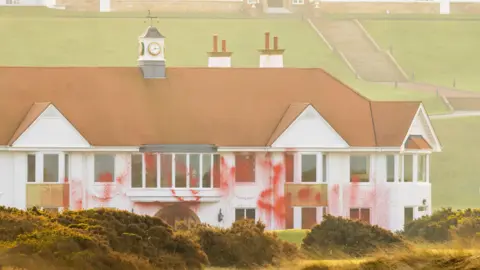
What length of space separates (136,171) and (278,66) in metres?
14.1

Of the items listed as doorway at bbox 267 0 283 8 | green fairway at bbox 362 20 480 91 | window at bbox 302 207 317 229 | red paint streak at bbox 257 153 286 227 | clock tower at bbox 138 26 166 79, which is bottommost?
window at bbox 302 207 317 229

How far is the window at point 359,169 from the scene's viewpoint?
74438 mm

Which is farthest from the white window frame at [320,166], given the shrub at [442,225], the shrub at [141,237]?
the shrub at [141,237]

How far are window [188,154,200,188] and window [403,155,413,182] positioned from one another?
7.51 m

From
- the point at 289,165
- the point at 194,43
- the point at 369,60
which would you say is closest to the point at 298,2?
the point at 194,43

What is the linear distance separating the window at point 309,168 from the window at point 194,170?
12.3 feet

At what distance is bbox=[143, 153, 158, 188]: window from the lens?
239ft

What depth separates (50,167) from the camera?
72.8 m

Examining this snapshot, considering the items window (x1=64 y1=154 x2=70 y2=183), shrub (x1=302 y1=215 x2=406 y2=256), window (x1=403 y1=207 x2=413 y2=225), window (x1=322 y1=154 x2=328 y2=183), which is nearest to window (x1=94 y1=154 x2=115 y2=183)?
window (x1=64 y1=154 x2=70 y2=183)

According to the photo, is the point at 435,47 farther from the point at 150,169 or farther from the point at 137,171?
the point at 137,171

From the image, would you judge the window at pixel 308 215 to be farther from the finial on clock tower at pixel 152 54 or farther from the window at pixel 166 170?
the finial on clock tower at pixel 152 54

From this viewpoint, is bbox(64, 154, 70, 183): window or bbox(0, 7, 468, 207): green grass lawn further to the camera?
bbox(0, 7, 468, 207): green grass lawn

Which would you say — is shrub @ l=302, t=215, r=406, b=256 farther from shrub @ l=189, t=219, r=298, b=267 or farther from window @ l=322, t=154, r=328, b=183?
window @ l=322, t=154, r=328, b=183

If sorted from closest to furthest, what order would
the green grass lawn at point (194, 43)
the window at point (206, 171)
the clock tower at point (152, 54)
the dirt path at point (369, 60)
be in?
1. the window at point (206, 171)
2. the clock tower at point (152, 54)
3. the dirt path at point (369, 60)
4. the green grass lawn at point (194, 43)
